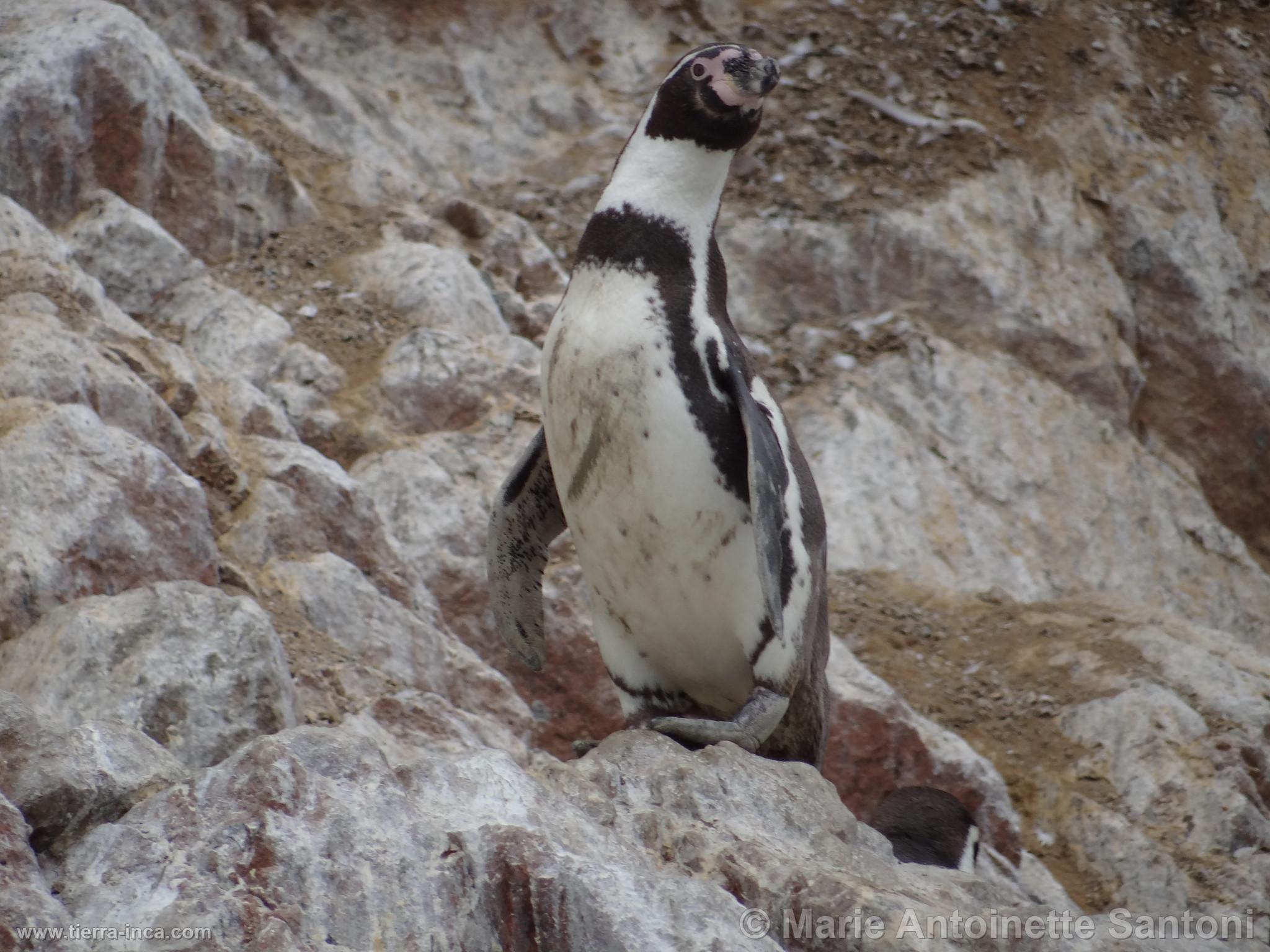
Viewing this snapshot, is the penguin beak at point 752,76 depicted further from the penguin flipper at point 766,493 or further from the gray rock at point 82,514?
the gray rock at point 82,514

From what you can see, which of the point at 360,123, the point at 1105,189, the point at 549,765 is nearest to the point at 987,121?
the point at 1105,189

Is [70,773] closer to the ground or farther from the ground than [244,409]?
farther from the ground

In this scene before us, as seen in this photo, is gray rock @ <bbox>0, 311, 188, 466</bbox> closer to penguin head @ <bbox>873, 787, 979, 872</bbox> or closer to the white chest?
the white chest

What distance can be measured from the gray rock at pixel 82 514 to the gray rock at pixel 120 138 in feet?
10.1

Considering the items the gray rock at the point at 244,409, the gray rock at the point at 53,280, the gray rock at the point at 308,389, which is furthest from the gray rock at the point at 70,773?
the gray rock at the point at 308,389

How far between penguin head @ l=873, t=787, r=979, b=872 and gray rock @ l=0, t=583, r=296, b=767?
7.33ft

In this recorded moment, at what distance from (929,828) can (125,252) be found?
4.94 meters

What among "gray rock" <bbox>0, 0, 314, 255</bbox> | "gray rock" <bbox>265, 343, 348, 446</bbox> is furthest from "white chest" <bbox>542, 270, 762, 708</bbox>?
"gray rock" <bbox>0, 0, 314, 255</bbox>

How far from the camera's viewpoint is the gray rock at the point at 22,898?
2371 millimetres

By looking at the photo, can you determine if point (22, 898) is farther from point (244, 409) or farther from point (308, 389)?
point (308, 389)

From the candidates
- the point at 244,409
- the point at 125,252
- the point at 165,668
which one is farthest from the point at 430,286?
the point at 165,668

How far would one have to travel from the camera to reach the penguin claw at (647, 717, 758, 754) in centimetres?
379

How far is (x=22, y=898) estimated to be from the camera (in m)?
2.45

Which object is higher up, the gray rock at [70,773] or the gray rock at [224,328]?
the gray rock at [70,773]
